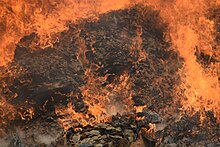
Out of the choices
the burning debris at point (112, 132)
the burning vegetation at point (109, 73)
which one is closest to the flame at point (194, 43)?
the burning vegetation at point (109, 73)

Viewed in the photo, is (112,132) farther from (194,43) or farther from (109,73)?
(194,43)

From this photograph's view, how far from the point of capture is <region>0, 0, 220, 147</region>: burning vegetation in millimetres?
3730

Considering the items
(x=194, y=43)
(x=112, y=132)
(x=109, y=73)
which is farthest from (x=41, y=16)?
(x=194, y=43)

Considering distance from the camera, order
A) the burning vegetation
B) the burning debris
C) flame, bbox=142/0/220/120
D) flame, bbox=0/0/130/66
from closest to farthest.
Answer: the burning debris → the burning vegetation → flame, bbox=142/0/220/120 → flame, bbox=0/0/130/66

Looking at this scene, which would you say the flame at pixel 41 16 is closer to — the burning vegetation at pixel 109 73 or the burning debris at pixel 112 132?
the burning vegetation at pixel 109 73

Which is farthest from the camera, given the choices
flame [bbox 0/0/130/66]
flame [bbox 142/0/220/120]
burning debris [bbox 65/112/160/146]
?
flame [bbox 0/0/130/66]

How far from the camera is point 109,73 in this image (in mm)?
4223

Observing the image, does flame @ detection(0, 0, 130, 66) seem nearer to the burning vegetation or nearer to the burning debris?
the burning vegetation

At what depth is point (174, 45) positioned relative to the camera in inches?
172

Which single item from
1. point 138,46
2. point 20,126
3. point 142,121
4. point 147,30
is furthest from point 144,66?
point 20,126

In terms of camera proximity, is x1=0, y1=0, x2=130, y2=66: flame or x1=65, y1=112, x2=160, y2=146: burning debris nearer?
x1=65, y1=112, x2=160, y2=146: burning debris

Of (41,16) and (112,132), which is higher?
(41,16)

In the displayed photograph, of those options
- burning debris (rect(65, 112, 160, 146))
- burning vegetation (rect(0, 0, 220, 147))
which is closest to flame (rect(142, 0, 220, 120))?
burning vegetation (rect(0, 0, 220, 147))

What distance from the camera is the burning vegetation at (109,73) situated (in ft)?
12.2
